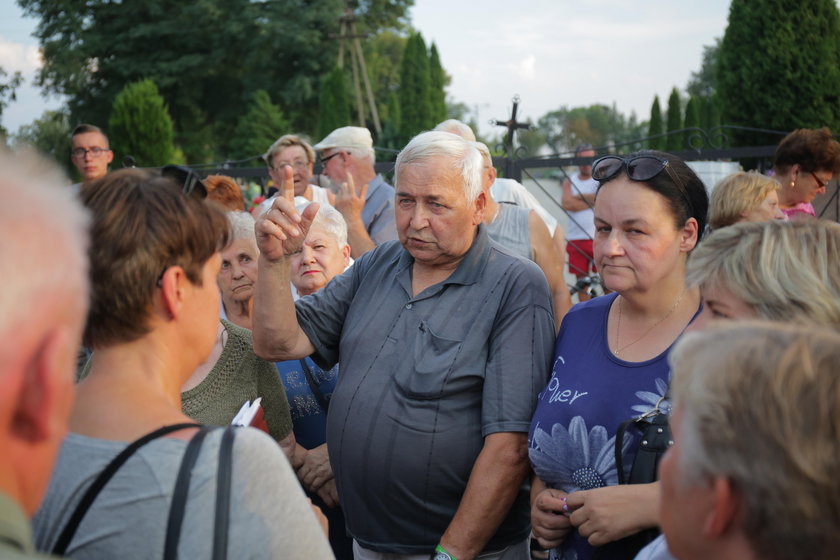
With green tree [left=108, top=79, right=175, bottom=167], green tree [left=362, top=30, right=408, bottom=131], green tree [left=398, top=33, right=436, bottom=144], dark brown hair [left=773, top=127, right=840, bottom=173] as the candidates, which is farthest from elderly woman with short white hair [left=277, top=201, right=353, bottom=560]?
green tree [left=362, top=30, right=408, bottom=131]

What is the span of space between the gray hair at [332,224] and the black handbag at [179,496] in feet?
7.33

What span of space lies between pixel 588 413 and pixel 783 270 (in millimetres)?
734

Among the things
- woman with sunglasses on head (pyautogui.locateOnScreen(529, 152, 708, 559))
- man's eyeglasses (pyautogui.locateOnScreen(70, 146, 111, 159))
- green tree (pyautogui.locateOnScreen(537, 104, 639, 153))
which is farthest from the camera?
green tree (pyautogui.locateOnScreen(537, 104, 639, 153))

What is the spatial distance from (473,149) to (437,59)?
27306 mm

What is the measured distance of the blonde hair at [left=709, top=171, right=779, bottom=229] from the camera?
3.83m

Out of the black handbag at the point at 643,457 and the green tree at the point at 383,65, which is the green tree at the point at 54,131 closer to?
the green tree at the point at 383,65

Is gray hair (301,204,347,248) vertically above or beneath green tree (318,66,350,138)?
beneath

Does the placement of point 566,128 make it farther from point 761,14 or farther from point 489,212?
point 489,212

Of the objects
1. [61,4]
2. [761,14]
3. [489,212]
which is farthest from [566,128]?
[489,212]

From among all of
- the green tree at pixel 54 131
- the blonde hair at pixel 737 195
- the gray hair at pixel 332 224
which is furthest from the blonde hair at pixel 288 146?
the green tree at pixel 54 131

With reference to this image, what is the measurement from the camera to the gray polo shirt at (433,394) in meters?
2.46

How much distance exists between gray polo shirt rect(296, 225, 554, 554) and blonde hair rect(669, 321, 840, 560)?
1.37m

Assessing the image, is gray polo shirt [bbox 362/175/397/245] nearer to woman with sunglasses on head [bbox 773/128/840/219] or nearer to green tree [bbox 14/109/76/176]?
woman with sunglasses on head [bbox 773/128/840/219]

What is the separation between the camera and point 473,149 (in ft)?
9.08
